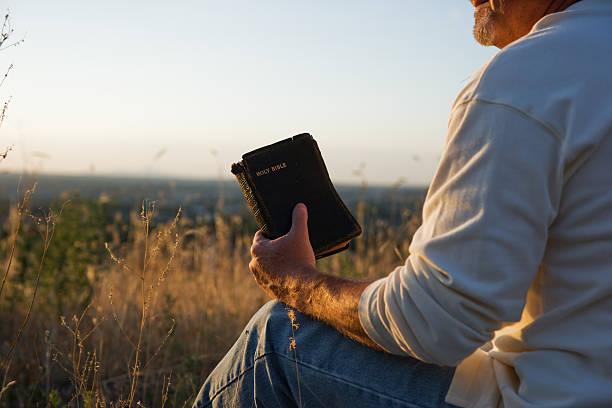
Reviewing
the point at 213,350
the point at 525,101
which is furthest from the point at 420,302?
the point at 213,350

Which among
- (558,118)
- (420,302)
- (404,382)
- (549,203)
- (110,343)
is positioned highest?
(558,118)

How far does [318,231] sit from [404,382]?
23.6 inches

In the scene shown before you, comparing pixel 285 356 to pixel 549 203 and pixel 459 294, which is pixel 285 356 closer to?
pixel 459 294

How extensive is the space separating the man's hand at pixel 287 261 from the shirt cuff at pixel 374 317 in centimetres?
24

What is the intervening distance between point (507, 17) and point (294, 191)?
32.3 inches

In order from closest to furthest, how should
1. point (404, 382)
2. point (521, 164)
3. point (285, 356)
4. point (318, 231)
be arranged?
point (521, 164) → point (404, 382) → point (285, 356) → point (318, 231)

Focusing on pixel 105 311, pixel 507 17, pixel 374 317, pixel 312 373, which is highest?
pixel 507 17

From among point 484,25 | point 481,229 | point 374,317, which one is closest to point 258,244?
point 374,317

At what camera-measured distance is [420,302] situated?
115cm

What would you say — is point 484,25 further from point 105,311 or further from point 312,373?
point 105,311

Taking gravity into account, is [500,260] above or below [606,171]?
below

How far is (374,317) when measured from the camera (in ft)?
4.14

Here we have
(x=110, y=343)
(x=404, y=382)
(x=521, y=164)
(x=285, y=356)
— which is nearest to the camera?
(x=521, y=164)

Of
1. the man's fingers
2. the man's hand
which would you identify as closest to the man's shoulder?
the man's hand
